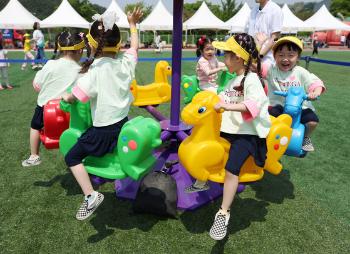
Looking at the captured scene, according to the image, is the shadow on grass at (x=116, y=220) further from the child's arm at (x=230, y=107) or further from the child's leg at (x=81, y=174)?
the child's arm at (x=230, y=107)

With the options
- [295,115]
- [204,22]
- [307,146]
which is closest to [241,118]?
[295,115]

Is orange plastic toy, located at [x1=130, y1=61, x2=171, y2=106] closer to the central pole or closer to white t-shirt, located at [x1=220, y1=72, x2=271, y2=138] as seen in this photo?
the central pole

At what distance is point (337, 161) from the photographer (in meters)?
4.43

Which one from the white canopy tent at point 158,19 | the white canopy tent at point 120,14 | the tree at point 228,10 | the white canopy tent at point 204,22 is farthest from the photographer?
the tree at point 228,10

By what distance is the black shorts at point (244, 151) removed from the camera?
2.51 metres

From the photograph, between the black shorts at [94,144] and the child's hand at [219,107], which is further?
the black shorts at [94,144]

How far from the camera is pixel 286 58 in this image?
3.24 metres

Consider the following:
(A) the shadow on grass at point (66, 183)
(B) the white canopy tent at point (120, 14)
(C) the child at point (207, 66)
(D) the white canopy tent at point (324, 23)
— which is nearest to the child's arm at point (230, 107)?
(A) the shadow on grass at point (66, 183)

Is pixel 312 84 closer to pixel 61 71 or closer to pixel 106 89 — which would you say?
pixel 106 89

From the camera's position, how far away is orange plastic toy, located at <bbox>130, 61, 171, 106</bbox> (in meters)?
4.98

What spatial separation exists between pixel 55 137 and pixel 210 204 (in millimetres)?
1685

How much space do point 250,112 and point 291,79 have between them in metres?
1.21

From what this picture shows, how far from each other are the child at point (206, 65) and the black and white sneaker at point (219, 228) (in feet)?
8.07

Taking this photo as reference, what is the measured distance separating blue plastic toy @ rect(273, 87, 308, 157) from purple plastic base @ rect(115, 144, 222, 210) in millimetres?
920
